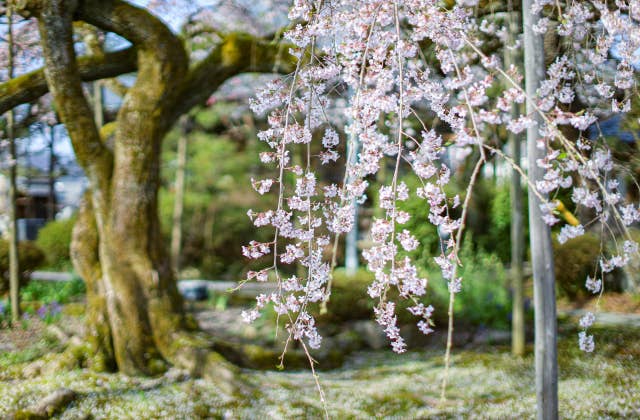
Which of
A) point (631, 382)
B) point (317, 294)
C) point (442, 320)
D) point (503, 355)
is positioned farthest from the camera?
point (442, 320)

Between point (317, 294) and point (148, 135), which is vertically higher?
point (148, 135)

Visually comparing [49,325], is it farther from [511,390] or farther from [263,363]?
[511,390]

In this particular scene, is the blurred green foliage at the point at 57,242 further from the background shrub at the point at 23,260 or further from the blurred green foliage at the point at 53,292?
the blurred green foliage at the point at 53,292

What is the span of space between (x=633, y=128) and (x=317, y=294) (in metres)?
4.09

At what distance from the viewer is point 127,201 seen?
4.52m

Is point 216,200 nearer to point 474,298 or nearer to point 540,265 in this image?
point 474,298

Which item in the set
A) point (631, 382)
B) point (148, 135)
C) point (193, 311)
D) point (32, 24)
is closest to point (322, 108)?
point (148, 135)

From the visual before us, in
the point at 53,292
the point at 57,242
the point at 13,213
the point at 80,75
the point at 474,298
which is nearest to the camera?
the point at 80,75

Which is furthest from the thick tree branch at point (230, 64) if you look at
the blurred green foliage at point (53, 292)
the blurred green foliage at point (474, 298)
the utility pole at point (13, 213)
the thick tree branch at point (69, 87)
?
the blurred green foliage at point (53, 292)

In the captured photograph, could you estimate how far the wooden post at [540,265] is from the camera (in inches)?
90.0

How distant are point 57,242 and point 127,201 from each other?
293 inches

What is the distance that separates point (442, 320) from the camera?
628 centimetres

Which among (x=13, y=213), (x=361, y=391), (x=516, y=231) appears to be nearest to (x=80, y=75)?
(x=13, y=213)

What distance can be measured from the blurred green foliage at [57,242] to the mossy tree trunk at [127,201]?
6.76 metres
